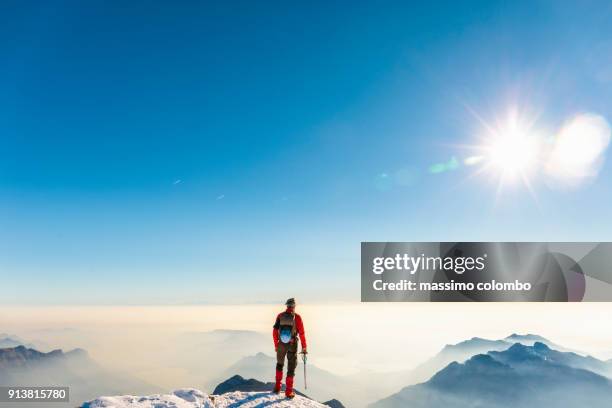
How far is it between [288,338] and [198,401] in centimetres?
428

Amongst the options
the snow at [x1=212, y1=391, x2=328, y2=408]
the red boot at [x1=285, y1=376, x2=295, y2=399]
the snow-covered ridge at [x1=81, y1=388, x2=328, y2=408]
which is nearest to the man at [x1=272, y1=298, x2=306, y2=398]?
Result: the red boot at [x1=285, y1=376, x2=295, y2=399]

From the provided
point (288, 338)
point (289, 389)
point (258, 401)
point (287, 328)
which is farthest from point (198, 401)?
point (287, 328)

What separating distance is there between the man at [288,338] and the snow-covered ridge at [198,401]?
741 millimetres

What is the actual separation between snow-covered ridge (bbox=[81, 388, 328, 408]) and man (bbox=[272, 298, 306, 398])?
Answer: 0.74 meters

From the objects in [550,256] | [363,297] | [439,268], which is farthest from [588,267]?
[363,297]

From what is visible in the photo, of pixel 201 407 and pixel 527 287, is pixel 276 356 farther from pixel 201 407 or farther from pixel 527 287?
pixel 527 287

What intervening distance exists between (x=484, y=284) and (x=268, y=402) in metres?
20.7

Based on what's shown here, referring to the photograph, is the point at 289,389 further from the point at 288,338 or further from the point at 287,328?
the point at 287,328

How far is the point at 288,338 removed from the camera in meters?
18.1

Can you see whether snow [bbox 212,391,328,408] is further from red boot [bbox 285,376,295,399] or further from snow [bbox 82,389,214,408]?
snow [bbox 82,389,214,408]

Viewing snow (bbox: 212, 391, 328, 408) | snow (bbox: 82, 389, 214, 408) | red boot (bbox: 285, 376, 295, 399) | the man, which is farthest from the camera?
the man

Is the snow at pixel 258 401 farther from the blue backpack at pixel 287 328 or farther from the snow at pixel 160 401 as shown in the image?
the blue backpack at pixel 287 328

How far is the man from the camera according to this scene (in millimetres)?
18156

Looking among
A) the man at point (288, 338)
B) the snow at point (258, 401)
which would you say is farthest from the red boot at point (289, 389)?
the snow at point (258, 401)
